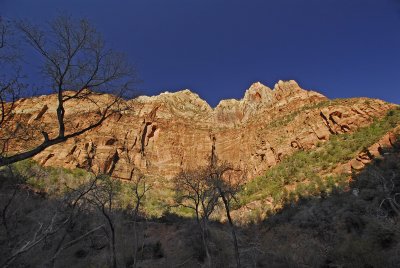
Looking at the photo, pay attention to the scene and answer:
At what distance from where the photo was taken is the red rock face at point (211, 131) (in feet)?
158

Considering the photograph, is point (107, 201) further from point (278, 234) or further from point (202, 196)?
point (278, 234)

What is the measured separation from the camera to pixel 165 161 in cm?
6169

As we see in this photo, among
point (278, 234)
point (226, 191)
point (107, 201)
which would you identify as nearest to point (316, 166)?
point (278, 234)

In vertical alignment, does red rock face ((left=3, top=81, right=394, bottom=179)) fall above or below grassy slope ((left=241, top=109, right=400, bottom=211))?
above

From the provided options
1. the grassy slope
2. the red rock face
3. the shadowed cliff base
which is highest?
the red rock face

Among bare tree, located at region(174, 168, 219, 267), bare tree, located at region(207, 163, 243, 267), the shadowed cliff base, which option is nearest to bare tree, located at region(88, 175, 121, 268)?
the shadowed cliff base

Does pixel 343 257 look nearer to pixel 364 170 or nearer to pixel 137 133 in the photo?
pixel 364 170

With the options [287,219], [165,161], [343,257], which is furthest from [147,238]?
[165,161]

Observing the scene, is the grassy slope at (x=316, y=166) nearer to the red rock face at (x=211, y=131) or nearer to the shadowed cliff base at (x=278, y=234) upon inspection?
the shadowed cliff base at (x=278, y=234)

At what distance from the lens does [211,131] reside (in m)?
71.2

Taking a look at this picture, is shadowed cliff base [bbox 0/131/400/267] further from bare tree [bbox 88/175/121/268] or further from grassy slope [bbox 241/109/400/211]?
grassy slope [bbox 241/109/400/211]

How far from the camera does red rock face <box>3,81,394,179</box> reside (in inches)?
1893

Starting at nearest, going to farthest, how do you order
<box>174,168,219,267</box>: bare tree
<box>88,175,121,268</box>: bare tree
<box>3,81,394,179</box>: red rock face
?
<box>88,175,121,268</box>: bare tree
<box>174,168,219,267</box>: bare tree
<box>3,81,394,179</box>: red rock face

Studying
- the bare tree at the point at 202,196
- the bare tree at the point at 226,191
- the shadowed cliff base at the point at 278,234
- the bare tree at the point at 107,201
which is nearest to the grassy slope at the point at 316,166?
the shadowed cliff base at the point at 278,234
